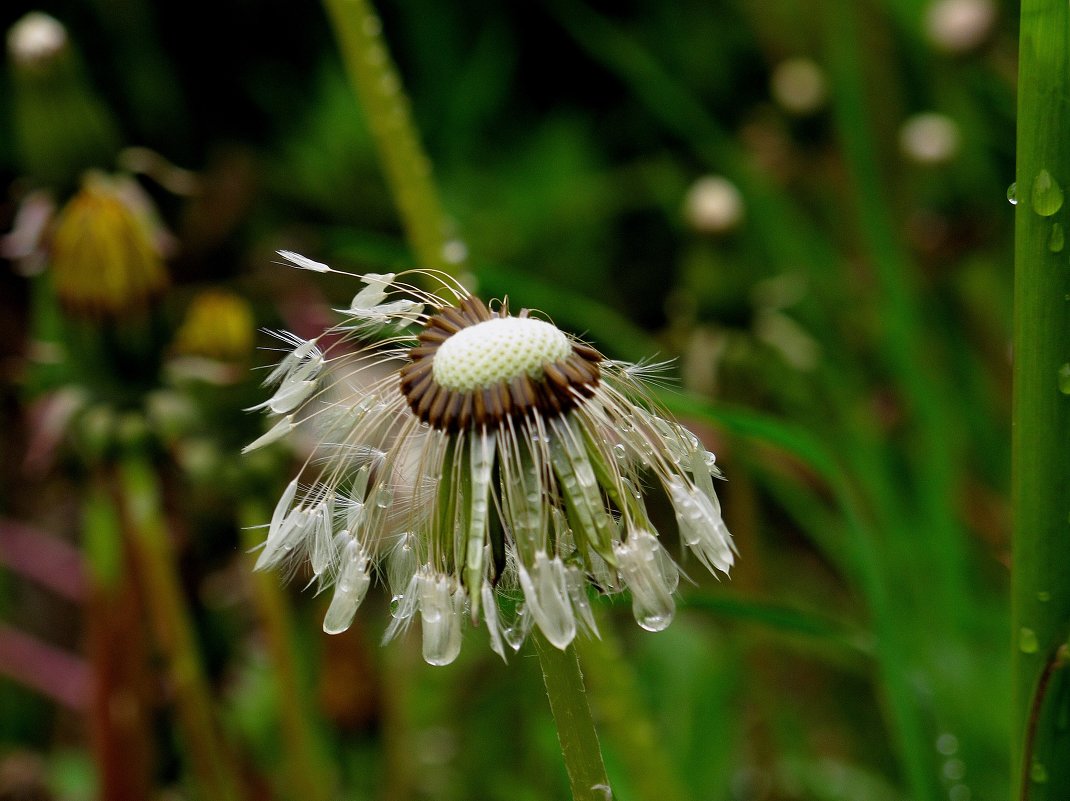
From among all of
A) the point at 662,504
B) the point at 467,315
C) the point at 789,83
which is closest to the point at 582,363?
the point at 467,315

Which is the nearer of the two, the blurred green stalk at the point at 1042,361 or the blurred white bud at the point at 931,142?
the blurred green stalk at the point at 1042,361

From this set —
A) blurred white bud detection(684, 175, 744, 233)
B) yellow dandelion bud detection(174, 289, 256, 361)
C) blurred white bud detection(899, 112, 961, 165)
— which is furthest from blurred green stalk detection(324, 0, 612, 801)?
blurred white bud detection(899, 112, 961, 165)

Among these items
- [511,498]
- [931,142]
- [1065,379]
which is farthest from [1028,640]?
[931,142]

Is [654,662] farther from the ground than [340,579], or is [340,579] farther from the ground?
[340,579]

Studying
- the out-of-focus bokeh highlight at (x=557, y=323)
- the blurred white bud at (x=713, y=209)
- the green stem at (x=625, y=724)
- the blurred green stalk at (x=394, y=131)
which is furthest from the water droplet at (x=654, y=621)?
the blurred white bud at (x=713, y=209)

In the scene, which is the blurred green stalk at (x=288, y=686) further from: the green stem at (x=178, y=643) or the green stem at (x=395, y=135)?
the green stem at (x=395, y=135)

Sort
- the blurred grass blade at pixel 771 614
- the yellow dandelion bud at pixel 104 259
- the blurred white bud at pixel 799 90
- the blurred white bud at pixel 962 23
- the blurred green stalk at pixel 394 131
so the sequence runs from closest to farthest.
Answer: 1. the blurred grass blade at pixel 771 614
2. the blurred green stalk at pixel 394 131
3. the yellow dandelion bud at pixel 104 259
4. the blurred white bud at pixel 962 23
5. the blurred white bud at pixel 799 90

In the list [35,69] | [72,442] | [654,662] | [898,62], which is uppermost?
[898,62]

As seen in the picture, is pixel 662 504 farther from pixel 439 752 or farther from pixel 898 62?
pixel 898 62
